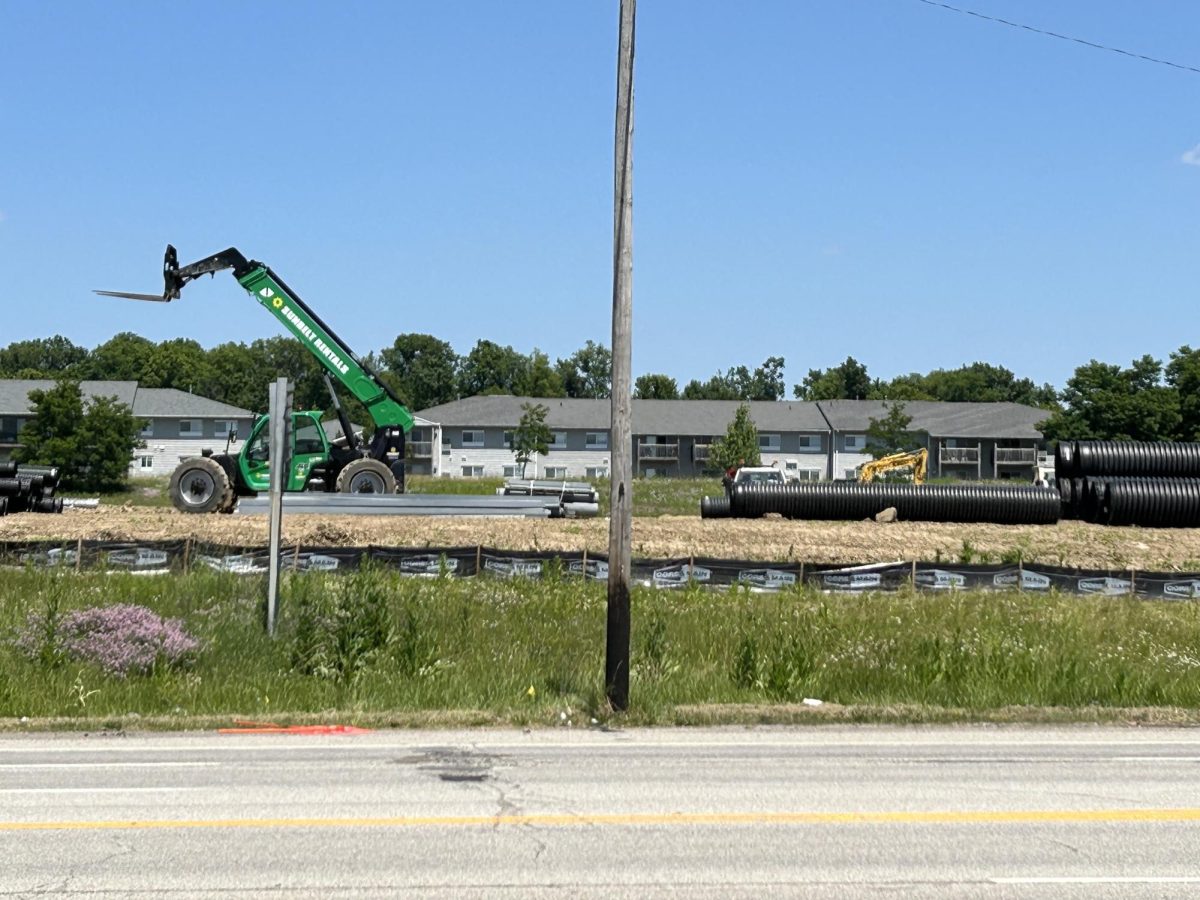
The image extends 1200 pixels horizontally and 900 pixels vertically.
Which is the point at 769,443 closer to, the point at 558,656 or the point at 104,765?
the point at 558,656

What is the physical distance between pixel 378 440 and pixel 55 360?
143051 mm

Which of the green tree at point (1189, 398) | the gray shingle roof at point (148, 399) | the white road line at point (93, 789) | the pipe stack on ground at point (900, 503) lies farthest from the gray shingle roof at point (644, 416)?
the white road line at point (93, 789)

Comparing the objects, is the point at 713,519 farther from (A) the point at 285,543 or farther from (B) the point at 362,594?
(B) the point at 362,594

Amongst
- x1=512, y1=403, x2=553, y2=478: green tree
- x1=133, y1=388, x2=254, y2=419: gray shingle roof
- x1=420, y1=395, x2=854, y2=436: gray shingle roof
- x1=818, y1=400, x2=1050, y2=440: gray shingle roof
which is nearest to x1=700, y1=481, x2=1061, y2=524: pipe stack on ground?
x1=512, y1=403, x2=553, y2=478: green tree

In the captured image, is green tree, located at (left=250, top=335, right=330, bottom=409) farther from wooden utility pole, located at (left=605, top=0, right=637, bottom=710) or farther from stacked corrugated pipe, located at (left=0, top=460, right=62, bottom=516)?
wooden utility pole, located at (left=605, top=0, right=637, bottom=710)

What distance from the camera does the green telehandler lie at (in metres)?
33.8

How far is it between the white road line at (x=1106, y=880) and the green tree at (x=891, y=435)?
3275 inches

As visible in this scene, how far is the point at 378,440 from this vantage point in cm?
3566

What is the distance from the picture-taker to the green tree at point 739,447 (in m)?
85.6

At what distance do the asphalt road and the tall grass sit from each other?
1541 mm

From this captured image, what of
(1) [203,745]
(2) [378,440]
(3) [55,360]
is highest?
(3) [55,360]

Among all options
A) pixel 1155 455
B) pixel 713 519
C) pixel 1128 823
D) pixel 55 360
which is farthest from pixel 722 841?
pixel 55 360

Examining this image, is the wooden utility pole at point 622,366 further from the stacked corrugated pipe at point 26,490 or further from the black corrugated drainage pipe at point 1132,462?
the black corrugated drainage pipe at point 1132,462

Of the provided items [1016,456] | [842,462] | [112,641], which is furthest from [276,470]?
[1016,456]
